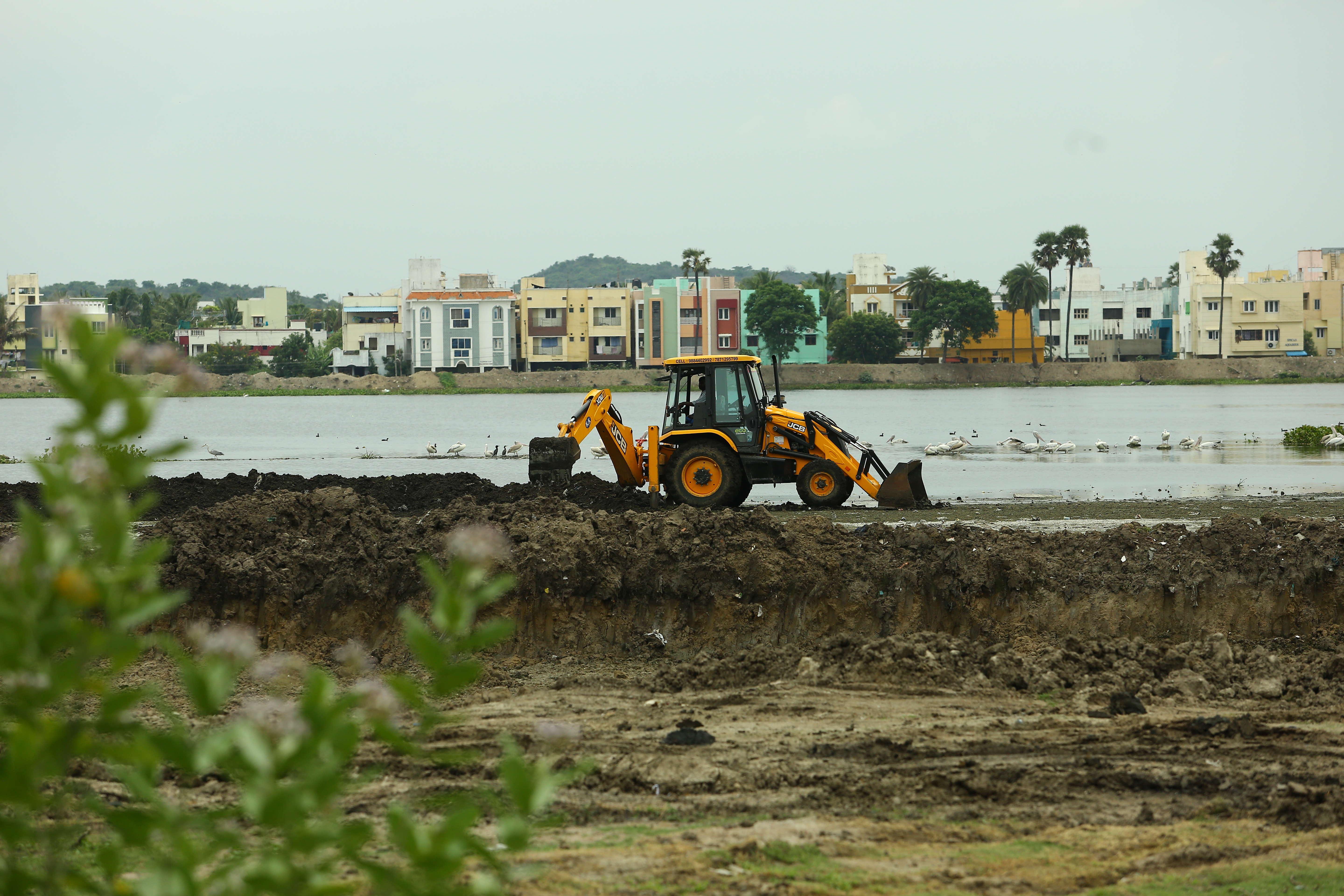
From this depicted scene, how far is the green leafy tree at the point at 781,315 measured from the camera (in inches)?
4144

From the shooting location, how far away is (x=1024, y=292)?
112 m

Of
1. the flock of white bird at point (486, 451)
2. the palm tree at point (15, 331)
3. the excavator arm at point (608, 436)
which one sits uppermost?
the palm tree at point (15, 331)

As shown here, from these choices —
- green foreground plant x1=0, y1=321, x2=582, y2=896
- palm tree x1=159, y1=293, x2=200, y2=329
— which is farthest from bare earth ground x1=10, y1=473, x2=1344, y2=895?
palm tree x1=159, y1=293, x2=200, y2=329

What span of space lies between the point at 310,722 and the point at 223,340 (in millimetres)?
138074

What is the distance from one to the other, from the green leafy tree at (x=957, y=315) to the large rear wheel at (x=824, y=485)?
292 ft

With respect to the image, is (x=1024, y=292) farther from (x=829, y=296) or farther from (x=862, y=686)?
(x=862, y=686)

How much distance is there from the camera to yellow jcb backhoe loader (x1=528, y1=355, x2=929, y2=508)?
18938mm

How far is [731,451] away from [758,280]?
356 feet

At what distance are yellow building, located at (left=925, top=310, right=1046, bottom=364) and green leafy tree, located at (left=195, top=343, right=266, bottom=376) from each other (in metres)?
60.2

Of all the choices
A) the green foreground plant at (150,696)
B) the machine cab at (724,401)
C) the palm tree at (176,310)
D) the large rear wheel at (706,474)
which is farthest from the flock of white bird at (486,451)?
the palm tree at (176,310)

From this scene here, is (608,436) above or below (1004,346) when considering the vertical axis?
below

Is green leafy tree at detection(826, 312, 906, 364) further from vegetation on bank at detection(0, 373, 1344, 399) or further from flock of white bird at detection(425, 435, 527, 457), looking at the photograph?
flock of white bird at detection(425, 435, 527, 457)

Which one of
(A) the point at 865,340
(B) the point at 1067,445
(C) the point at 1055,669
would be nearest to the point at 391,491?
(C) the point at 1055,669

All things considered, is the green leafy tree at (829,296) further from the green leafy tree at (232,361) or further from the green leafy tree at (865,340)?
the green leafy tree at (232,361)
